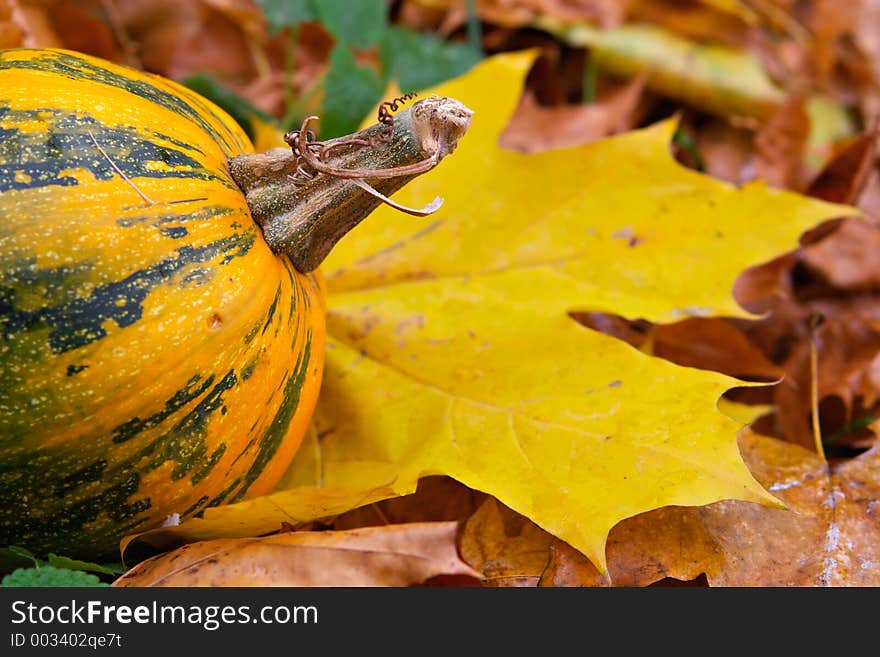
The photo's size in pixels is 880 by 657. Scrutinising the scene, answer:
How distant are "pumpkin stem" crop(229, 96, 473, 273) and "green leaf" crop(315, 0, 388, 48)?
39.8 inches

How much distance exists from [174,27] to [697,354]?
1.71 meters

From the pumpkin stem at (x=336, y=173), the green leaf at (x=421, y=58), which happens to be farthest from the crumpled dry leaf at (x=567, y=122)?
the pumpkin stem at (x=336, y=173)

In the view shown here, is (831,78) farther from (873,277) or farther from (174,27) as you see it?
(174,27)

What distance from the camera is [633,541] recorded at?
1.42 m

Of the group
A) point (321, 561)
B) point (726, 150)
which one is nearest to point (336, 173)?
point (321, 561)

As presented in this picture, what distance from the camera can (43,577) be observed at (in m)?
1.16

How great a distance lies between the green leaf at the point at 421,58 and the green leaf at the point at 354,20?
5.1 inches

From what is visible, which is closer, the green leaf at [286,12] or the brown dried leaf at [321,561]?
the brown dried leaf at [321,561]

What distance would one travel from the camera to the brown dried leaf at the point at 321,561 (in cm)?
118

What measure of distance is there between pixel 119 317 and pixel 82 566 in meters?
0.36

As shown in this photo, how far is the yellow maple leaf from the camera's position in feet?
4.47

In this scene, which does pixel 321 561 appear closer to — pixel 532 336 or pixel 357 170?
pixel 357 170

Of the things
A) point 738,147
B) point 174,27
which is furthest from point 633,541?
point 174,27

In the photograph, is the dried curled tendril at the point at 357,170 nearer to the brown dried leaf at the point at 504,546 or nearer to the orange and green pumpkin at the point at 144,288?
the orange and green pumpkin at the point at 144,288
